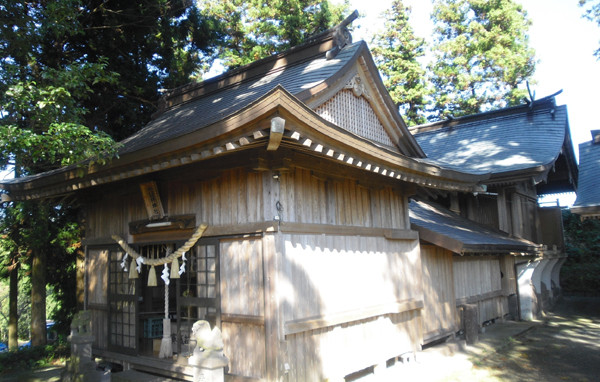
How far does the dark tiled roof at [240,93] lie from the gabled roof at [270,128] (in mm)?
34

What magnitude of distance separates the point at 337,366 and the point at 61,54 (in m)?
11.6

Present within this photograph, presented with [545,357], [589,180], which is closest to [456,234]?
[545,357]

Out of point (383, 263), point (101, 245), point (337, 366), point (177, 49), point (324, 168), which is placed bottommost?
point (337, 366)

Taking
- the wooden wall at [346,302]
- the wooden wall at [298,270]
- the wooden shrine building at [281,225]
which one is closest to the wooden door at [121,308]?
the wooden shrine building at [281,225]

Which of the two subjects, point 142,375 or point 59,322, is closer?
point 142,375

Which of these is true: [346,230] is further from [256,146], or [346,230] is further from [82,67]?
[82,67]

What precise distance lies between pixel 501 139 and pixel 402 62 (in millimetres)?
12440

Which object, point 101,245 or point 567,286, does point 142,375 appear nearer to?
point 101,245

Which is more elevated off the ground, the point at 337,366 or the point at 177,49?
the point at 177,49

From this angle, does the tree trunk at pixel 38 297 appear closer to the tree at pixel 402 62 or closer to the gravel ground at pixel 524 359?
the gravel ground at pixel 524 359

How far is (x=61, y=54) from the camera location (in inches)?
488

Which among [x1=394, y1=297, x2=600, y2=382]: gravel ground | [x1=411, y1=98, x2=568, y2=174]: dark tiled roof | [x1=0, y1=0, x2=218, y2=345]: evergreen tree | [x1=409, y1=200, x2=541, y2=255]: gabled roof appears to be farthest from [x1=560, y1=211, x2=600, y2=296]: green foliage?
[x1=0, y1=0, x2=218, y2=345]: evergreen tree

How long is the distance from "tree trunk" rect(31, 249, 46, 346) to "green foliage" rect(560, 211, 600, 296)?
69.8ft

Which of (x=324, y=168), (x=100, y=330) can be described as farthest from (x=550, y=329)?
(x=100, y=330)
